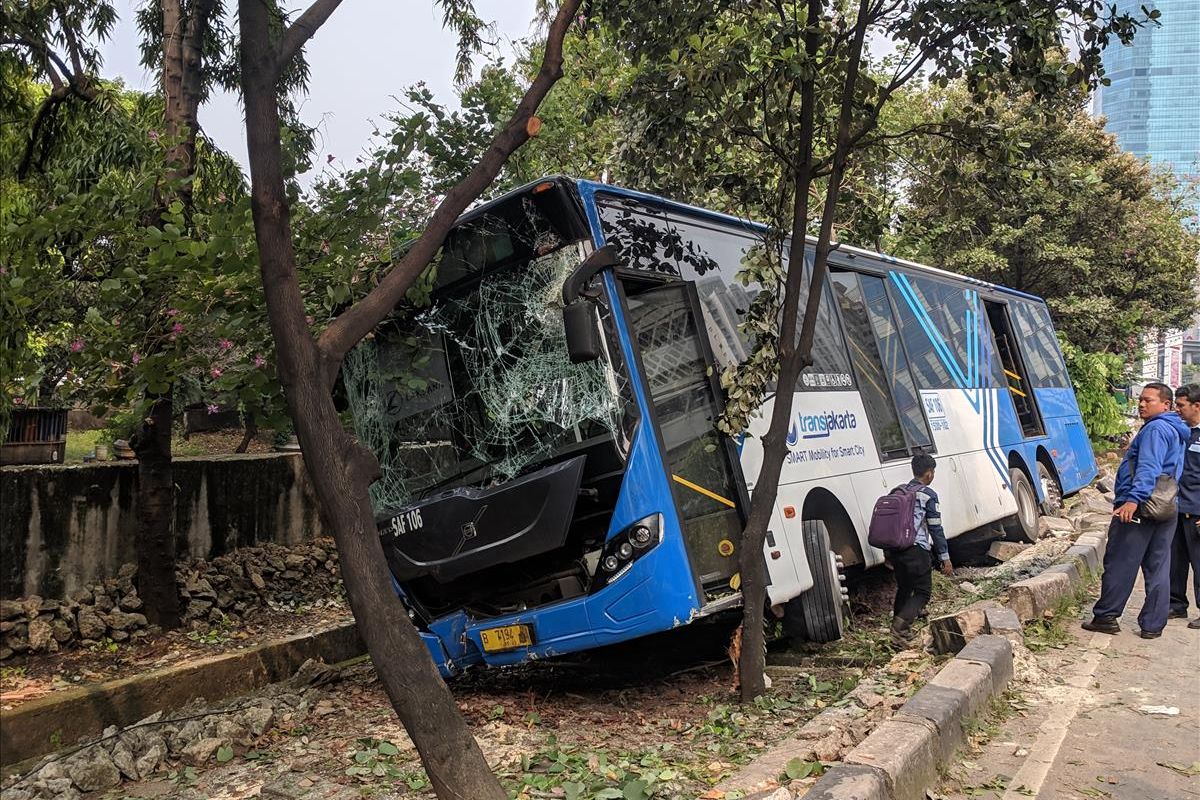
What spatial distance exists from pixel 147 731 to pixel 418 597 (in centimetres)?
178

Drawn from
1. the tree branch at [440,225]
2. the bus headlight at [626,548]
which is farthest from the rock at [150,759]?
the tree branch at [440,225]

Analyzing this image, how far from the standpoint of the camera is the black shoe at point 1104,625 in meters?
7.11

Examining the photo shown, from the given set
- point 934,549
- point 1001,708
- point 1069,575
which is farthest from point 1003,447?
point 1001,708

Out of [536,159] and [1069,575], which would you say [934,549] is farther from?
[536,159]

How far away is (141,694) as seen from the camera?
20.0ft

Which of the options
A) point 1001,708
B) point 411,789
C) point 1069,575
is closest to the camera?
point 411,789

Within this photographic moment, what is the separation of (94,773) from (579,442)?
10.5 ft

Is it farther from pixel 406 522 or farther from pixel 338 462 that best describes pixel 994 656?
pixel 338 462

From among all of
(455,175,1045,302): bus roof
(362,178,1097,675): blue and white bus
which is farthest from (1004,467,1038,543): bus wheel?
(362,178,1097,675): blue and white bus

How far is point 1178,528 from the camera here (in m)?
7.61

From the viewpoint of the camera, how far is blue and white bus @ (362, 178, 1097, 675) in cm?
534

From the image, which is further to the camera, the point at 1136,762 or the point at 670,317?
the point at 670,317

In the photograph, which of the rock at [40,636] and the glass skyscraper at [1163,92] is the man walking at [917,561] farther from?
the glass skyscraper at [1163,92]

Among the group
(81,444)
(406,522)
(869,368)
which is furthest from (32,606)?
(869,368)
